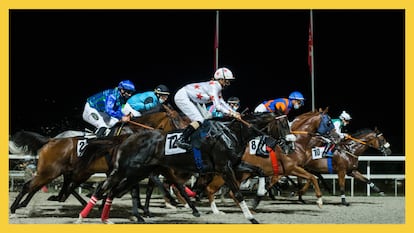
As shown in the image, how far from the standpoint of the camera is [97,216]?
923 cm

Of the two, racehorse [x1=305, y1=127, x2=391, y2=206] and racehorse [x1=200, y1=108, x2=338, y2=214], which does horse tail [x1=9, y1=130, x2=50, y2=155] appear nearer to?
racehorse [x1=200, y1=108, x2=338, y2=214]

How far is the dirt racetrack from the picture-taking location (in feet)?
28.5

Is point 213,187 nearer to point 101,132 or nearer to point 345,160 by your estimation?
point 101,132

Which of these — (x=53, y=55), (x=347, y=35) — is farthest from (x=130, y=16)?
(x=347, y=35)

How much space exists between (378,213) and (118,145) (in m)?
3.88

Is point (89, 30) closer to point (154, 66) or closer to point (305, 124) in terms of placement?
point (154, 66)

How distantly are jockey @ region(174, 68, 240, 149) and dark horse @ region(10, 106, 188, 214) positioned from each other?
113 cm

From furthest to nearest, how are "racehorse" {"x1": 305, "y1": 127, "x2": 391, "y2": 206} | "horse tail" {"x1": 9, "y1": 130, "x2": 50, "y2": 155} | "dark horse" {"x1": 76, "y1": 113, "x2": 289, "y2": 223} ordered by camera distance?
"racehorse" {"x1": 305, "y1": 127, "x2": 391, "y2": 206} → "horse tail" {"x1": 9, "y1": 130, "x2": 50, "y2": 155} → "dark horse" {"x1": 76, "y1": 113, "x2": 289, "y2": 223}

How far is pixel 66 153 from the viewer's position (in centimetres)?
955

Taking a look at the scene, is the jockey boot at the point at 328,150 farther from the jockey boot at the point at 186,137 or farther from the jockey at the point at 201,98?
the jockey boot at the point at 186,137

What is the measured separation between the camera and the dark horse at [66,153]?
937 centimetres

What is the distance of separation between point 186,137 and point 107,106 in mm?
2133

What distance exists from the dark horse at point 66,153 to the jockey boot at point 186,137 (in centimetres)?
127

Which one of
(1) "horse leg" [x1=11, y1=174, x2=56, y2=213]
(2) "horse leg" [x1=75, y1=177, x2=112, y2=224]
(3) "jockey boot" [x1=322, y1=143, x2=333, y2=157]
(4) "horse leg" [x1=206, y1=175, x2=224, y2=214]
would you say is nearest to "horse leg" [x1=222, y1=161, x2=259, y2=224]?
(2) "horse leg" [x1=75, y1=177, x2=112, y2=224]
